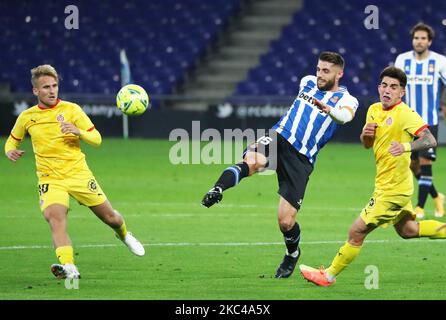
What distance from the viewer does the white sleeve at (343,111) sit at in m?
9.21

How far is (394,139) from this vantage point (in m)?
9.09

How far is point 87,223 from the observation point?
13.8 metres

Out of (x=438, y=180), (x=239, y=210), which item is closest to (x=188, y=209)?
(x=239, y=210)

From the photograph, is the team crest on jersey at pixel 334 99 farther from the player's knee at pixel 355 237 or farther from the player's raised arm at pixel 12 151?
the player's raised arm at pixel 12 151

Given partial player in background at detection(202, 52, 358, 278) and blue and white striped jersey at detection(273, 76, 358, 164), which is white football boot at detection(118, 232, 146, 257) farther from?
blue and white striped jersey at detection(273, 76, 358, 164)

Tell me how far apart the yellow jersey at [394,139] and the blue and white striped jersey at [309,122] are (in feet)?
2.36

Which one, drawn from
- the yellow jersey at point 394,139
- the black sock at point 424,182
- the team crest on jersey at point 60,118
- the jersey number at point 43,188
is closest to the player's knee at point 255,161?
the yellow jersey at point 394,139

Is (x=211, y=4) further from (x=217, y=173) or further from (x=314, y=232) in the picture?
(x=314, y=232)

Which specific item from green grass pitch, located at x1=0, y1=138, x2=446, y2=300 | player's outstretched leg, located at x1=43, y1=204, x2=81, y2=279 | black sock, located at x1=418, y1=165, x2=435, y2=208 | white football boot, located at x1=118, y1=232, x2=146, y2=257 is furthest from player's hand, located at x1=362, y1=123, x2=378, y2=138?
black sock, located at x1=418, y1=165, x2=435, y2=208

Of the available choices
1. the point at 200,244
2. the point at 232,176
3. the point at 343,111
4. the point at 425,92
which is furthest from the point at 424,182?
the point at 232,176

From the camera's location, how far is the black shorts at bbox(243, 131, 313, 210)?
966cm

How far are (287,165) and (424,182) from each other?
5.15 metres

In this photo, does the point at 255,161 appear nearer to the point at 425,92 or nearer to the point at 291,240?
the point at 291,240

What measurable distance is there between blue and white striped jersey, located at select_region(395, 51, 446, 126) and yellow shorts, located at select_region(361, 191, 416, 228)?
5.72 metres
